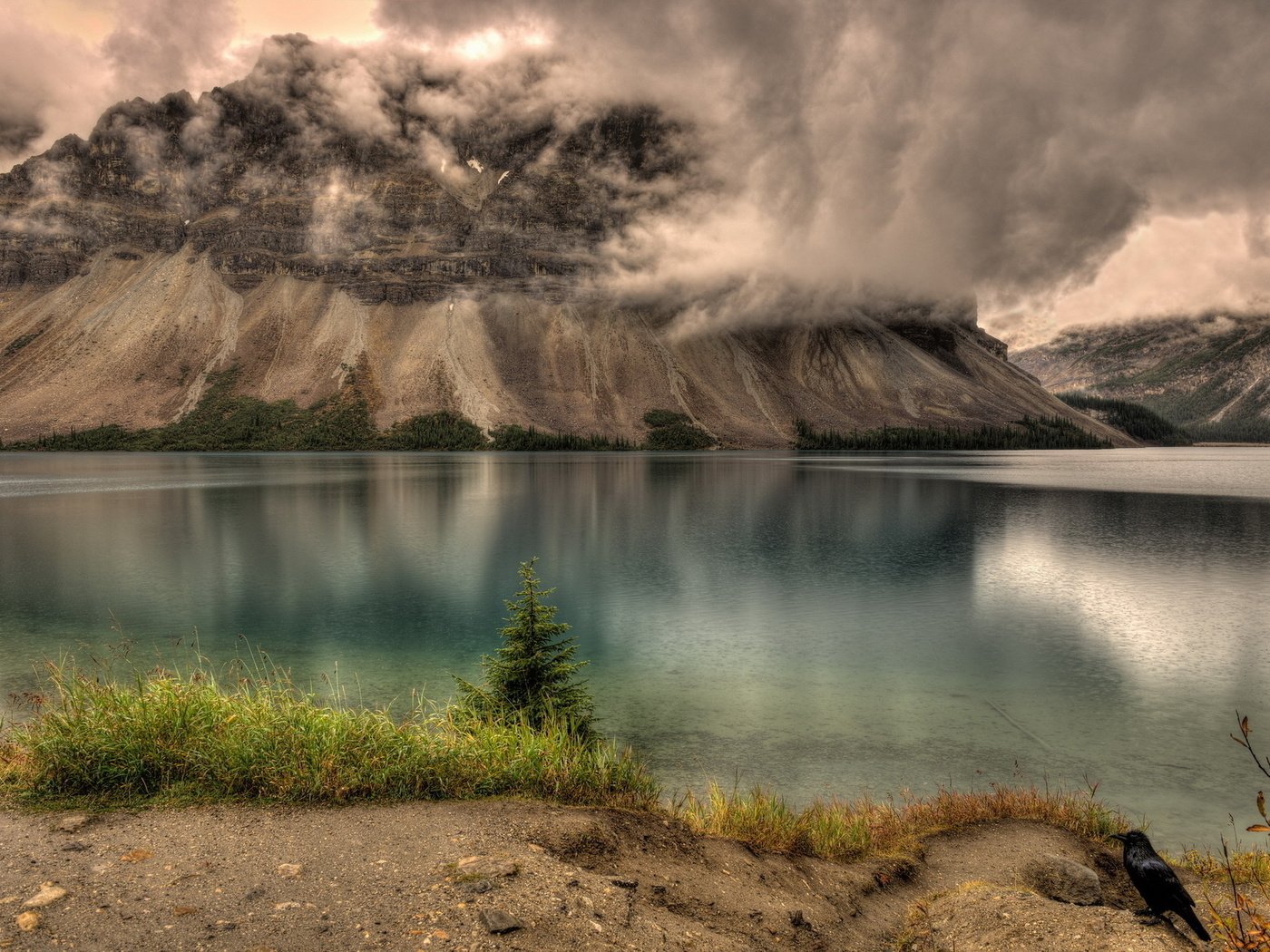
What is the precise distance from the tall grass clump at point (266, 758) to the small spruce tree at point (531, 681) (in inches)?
152

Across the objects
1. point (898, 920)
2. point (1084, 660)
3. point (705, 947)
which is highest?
point (705, 947)

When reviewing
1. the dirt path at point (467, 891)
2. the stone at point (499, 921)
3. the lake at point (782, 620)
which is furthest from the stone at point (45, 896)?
the lake at point (782, 620)

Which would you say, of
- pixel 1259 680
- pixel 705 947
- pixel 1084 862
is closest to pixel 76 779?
pixel 705 947

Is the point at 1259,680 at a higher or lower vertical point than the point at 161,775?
lower

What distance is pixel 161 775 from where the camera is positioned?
31.3ft

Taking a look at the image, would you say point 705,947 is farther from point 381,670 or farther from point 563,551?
point 563,551

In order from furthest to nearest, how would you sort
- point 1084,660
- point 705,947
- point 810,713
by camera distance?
point 1084,660, point 810,713, point 705,947

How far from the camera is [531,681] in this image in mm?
15594

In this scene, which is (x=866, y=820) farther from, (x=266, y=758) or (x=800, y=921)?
(x=266, y=758)

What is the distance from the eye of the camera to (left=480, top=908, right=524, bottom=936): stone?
6.57 m

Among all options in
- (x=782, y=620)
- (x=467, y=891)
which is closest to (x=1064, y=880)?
(x=467, y=891)

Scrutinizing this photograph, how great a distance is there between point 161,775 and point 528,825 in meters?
5.17

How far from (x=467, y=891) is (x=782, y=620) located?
2570 centimetres

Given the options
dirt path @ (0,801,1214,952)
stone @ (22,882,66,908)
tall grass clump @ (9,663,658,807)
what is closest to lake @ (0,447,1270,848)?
tall grass clump @ (9,663,658,807)
